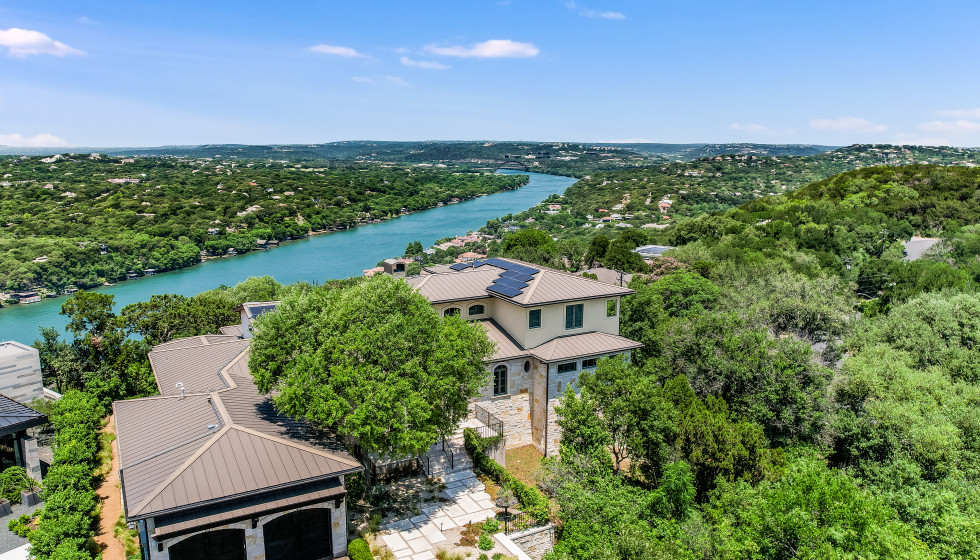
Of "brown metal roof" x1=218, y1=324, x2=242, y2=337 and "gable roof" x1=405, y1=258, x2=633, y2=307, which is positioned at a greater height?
"gable roof" x1=405, y1=258, x2=633, y2=307

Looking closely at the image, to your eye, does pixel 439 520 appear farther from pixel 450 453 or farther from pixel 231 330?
pixel 231 330

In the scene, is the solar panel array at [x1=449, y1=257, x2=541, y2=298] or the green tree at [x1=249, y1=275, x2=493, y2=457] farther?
the solar panel array at [x1=449, y1=257, x2=541, y2=298]

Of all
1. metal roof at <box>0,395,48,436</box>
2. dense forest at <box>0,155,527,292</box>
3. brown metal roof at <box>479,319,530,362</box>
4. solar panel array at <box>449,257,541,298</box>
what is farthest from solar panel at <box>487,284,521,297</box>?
dense forest at <box>0,155,527,292</box>

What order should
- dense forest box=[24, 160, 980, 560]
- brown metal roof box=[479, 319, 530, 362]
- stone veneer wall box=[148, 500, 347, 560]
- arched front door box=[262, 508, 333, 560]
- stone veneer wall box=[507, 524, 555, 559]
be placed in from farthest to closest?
brown metal roof box=[479, 319, 530, 362]
stone veneer wall box=[507, 524, 555, 559]
arched front door box=[262, 508, 333, 560]
dense forest box=[24, 160, 980, 560]
stone veneer wall box=[148, 500, 347, 560]

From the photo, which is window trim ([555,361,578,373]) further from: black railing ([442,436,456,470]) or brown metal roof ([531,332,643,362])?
black railing ([442,436,456,470])

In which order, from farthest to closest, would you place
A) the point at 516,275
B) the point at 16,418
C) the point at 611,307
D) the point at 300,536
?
the point at 516,275 < the point at 611,307 < the point at 16,418 < the point at 300,536

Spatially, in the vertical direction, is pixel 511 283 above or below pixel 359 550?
above

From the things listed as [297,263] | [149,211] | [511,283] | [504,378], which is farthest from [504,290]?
[149,211]
